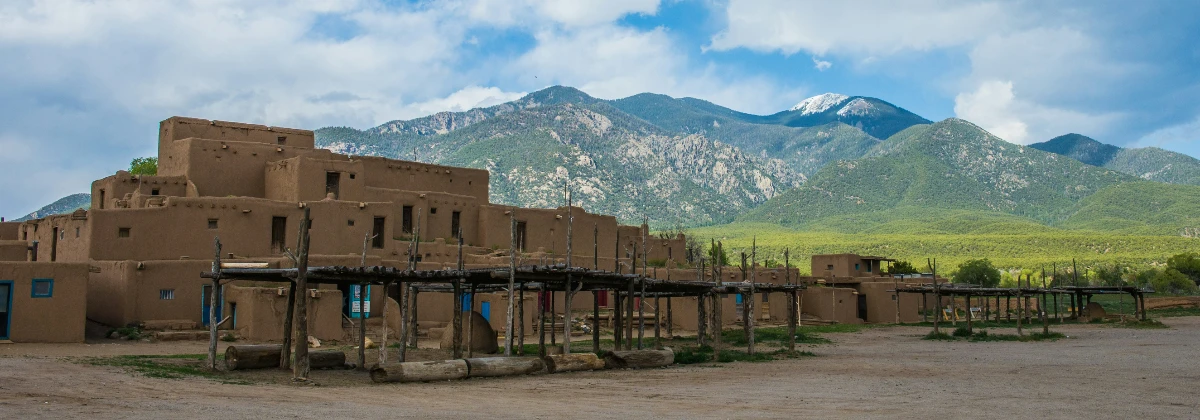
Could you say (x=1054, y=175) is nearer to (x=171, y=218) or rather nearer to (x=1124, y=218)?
(x=1124, y=218)

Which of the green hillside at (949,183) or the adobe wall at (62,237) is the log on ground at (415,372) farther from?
the green hillside at (949,183)

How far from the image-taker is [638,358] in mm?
24203

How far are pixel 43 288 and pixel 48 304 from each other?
0.44 metres

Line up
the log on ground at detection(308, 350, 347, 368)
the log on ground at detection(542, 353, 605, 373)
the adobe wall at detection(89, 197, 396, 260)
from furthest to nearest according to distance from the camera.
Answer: the adobe wall at detection(89, 197, 396, 260) < the log on ground at detection(542, 353, 605, 373) < the log on ground at detection(308, 350, 347, 368)

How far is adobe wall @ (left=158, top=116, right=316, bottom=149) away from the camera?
41750mm

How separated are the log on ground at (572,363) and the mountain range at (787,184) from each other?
79335 mm

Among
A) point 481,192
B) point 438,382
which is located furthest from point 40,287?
point 481,192

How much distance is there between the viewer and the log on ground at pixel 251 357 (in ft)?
67.5

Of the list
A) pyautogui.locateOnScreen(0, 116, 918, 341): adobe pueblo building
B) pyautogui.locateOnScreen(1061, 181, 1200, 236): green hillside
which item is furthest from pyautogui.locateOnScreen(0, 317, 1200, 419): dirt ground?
pyautogui.locateOnScreen(1061, 181, 1200, 236): green hillside

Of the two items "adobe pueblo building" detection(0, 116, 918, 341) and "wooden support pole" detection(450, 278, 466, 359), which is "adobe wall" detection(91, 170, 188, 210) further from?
"wooden support pole" detection(450, 278, 466, 359)

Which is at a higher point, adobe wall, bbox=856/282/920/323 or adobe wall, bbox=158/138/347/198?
adobe wall, bbox=158/138/347/198

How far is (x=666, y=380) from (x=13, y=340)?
17.2 m

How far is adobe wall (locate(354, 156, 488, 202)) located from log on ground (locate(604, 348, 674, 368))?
21.5 meters

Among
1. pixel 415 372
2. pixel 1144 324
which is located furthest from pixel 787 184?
pixel 415 372
